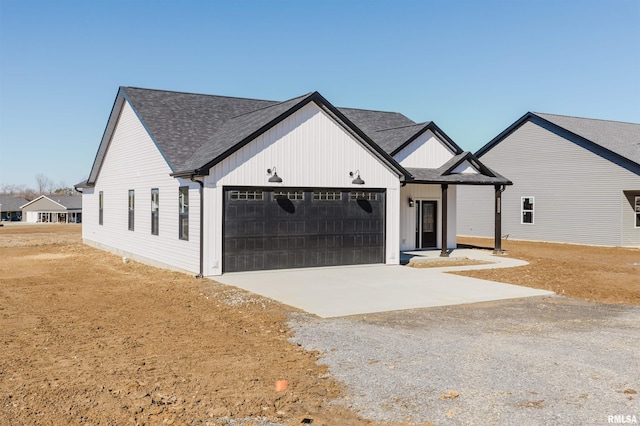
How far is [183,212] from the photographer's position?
694 inches

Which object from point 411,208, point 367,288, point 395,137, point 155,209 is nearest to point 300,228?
point 367,288

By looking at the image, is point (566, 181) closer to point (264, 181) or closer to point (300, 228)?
point (300, 228)

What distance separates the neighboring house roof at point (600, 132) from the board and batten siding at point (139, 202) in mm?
22093

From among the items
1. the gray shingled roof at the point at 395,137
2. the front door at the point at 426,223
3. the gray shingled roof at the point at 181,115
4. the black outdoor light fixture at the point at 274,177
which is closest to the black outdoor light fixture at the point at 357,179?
the black outdoor light fixture at the point at 274,177

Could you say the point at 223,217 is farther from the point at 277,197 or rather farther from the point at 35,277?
the point at 35,277

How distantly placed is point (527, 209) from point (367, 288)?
72.6 ft

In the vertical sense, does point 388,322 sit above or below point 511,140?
below

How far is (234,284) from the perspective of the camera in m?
14.7

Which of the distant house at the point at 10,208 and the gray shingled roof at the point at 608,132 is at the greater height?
the gray shingled roof at the point at 608,132

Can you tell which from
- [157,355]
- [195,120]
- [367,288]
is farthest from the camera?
[195,120]

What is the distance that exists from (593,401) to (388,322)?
180 inches

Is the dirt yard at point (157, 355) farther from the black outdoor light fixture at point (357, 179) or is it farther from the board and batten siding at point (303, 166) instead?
the black outdoor light fixture at point (357, 179)

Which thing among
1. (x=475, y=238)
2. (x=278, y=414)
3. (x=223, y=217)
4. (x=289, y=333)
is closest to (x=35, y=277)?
(x=223, y=217)

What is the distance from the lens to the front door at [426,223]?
24659mm
